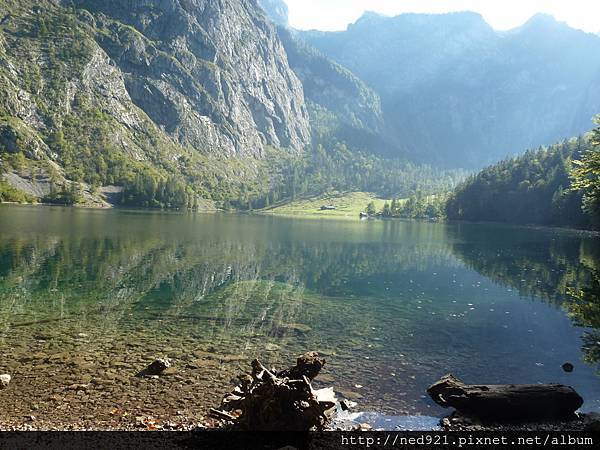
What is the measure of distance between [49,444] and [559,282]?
59.0 m

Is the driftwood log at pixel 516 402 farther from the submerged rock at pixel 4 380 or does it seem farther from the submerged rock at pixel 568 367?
the submerged rock at pixel 4 380

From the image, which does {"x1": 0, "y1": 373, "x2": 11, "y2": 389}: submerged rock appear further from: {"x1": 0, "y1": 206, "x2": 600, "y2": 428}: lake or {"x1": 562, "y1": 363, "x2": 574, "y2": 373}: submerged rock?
{"x1": 562, "y1": 363, "x2": 574, "y2": 373}: submerged rock

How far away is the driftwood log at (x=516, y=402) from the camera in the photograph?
60.9 feet

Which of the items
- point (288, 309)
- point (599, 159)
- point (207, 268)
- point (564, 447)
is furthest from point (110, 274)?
point (599, 159)

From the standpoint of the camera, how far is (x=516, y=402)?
1872cm

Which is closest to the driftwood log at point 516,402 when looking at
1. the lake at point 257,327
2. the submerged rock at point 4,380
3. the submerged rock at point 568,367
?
the lake at point 257,327

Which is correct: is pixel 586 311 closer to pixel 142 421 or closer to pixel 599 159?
pixel 599 159

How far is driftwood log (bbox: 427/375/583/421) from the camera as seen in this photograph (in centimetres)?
1856

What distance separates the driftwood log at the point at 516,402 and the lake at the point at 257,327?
1.34 meters

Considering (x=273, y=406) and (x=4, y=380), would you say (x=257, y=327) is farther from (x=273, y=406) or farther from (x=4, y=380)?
(x=273, y=406)

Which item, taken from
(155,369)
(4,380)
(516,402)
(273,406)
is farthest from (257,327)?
(516,402)

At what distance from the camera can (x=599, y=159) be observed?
56.2 meters

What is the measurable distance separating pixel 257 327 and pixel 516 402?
18.7 m

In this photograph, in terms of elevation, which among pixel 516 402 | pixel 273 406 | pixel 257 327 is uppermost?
pixel 273 406
